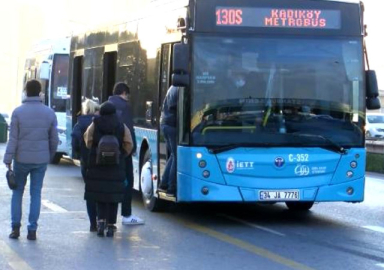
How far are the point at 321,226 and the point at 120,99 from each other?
3.27 meters

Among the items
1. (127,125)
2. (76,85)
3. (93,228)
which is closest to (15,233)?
(93,228)

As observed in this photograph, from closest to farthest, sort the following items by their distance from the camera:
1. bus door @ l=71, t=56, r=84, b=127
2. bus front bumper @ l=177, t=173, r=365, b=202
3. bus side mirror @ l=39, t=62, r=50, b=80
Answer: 1. bus front bumper @ l=177, t=173, r=365, b=202
2. bus door @ l=71, t=56, r=84, b=127
3. bus side mirror @ l=39, t=62, r=50, b=80

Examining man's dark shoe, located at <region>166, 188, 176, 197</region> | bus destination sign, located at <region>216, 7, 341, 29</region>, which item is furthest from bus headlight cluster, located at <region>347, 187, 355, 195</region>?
man's dark shoe, located at <region>166, 188, 176, 197</region>

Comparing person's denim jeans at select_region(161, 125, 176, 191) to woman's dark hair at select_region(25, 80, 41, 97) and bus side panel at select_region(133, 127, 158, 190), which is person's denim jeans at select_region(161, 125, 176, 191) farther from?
woman's dark hair at select_region(25, 80, 41, 97)

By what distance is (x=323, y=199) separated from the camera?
37.0 ft

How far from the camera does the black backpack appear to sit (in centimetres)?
1009

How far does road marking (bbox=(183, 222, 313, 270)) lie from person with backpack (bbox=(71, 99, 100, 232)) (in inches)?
55.8

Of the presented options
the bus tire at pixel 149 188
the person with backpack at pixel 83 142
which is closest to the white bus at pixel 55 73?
the bus tire at pixel 149 188

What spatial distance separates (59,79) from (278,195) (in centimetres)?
1300

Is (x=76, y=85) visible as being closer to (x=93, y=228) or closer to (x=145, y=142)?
(x=145, y=142)

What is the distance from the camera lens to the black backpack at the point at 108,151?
397 inches

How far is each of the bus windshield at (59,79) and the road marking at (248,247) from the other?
1146 cm

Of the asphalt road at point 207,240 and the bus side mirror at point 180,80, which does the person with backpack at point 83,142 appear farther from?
the bus side mirror at point 180,80

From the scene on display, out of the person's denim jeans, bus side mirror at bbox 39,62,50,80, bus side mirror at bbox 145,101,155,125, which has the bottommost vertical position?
the person's denim jeans
